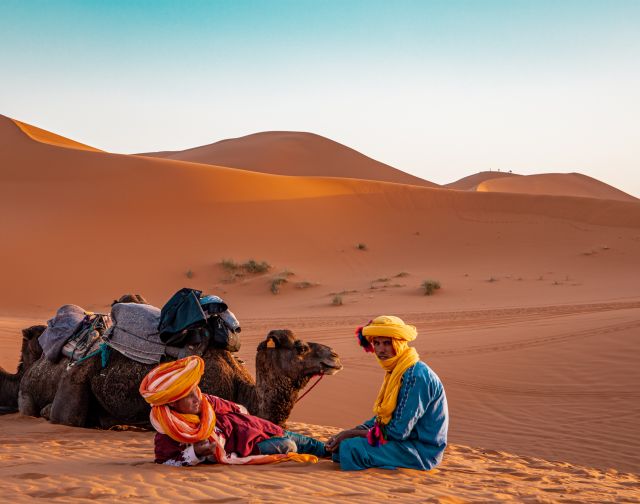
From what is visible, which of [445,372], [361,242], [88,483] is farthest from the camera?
[361,242]

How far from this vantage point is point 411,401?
17.9ft

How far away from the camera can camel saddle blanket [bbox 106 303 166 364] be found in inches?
→ 301

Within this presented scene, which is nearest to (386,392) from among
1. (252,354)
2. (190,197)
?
(252,354)

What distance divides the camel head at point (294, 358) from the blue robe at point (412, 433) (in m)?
1.03

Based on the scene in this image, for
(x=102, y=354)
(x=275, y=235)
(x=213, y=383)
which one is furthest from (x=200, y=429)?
(x=275, y=235)

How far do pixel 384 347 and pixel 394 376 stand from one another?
0.71ft

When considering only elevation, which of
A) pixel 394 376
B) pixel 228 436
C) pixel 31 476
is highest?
pixel 394 376

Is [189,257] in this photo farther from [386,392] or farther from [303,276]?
[386,392]

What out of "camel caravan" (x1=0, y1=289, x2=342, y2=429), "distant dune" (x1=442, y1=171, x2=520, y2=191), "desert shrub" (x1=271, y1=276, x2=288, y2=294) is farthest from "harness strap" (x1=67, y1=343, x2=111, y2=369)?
"distant dune" (x1=442, y1=171, x2=520, y2=191)

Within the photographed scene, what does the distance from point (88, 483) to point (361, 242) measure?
106 ft

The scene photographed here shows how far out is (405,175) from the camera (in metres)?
91.6

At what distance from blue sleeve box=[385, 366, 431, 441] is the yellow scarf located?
42mm

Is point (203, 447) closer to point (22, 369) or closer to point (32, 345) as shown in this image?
point (32, 345)

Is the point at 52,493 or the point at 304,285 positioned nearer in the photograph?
the point at 52,493
